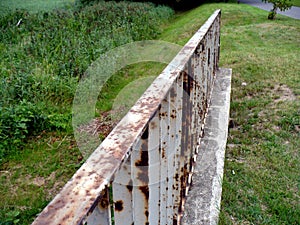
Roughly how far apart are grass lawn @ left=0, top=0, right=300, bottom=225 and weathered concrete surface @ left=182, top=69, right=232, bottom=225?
0.29 metres

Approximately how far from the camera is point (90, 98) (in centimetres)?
540

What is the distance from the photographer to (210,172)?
269cm

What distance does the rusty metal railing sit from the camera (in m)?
0.76

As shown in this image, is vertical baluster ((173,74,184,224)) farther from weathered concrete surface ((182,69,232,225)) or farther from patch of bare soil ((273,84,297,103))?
patch of bare soil ((273,84,297,103))

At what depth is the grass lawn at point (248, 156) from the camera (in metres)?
2.86

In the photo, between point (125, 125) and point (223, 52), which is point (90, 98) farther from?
point (125, 125)

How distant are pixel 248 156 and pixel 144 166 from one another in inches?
103

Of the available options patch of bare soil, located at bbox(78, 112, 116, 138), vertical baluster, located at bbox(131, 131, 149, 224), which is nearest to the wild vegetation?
patch of bare soil, located at bbox(78, 112, 116, 138)

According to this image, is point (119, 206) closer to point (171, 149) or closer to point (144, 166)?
point (144, 166)

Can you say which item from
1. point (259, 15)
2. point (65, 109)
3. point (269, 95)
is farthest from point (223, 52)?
point (259, 15)

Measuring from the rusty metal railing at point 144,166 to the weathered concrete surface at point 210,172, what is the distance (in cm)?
13

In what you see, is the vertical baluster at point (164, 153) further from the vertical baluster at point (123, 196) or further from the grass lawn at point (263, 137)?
the grass lawn at point (263, 137)

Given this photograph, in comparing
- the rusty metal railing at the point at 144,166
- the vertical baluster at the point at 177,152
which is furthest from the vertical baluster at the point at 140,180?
the vertical baluster at the point at 177,152

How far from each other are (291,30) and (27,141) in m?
8.36
